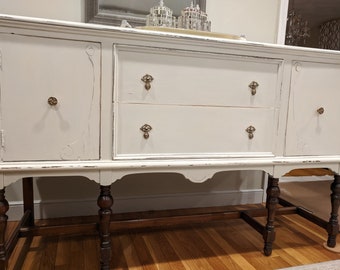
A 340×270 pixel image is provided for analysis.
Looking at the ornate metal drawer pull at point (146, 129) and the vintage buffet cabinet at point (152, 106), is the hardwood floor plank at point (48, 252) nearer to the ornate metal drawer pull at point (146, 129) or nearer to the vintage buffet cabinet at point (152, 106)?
the vintage buffet cabinet at point (152, 106)

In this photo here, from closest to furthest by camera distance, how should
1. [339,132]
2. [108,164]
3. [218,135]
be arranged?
[108,164] < [218,135] < [339,132]

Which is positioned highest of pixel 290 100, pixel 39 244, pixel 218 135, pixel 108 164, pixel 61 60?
pixel 61 60

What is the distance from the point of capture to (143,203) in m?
1.92

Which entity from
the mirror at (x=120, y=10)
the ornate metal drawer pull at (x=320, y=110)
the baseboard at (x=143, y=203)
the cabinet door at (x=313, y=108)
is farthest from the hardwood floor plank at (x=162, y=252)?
the mirror at (x=120, y=10)

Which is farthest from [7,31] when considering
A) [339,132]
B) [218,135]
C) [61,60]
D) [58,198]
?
[339,132]

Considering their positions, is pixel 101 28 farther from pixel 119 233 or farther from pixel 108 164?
pixel 119 233

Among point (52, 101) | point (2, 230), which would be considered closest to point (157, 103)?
A: point (52, 101)

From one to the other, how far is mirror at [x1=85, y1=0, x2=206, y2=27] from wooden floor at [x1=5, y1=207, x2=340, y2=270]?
47.8 inches

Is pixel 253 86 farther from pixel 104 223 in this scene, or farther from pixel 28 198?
pixel 28 198

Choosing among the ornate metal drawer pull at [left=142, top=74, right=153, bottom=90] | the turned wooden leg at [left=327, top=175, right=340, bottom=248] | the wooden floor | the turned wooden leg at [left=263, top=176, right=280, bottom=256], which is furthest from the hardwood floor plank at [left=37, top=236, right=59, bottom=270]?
the turned wooden leg at [left=327, top=175, right=340, bottom=248]

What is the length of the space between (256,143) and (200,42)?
0.51m

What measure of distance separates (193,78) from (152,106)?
0.67 feet

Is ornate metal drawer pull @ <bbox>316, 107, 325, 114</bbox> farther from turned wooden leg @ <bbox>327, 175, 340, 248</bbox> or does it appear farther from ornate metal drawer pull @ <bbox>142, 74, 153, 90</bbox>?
ornate metal drawer pull @ <bbox>142, 74, 153, 90</bbox>

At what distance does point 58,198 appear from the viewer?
1.77 metres
